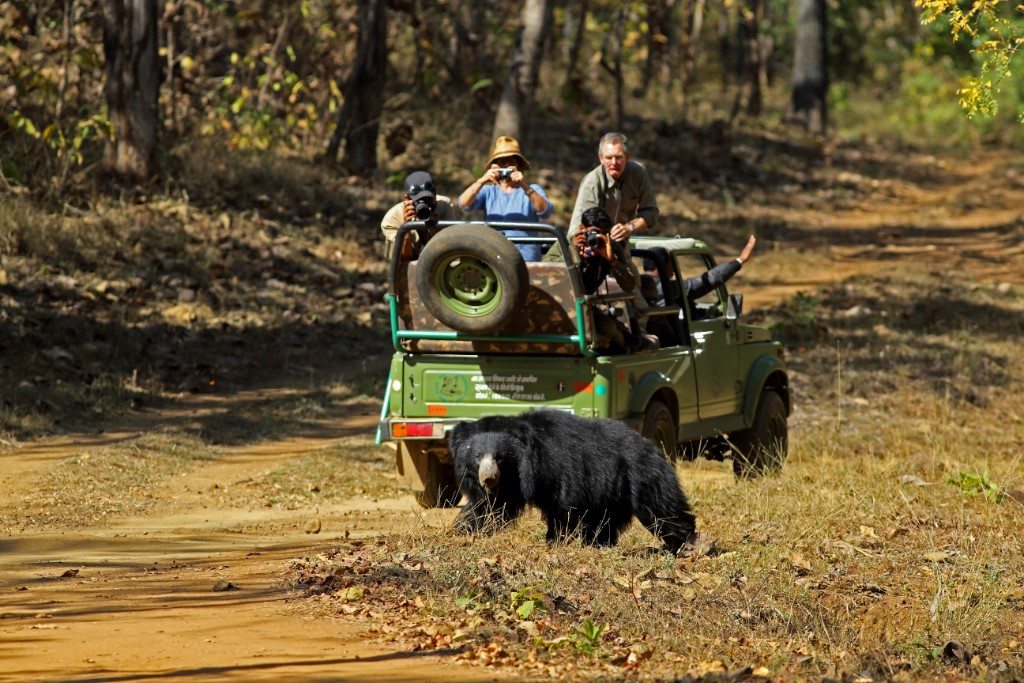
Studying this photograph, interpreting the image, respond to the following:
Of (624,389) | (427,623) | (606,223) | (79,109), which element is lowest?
(427,623)

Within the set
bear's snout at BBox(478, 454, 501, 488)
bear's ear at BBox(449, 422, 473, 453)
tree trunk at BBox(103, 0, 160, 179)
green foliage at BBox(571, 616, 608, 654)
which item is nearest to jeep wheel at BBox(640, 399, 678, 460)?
bear's ear at BBox(449, 422, 473, 453)

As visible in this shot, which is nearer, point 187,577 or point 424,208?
point 187,577

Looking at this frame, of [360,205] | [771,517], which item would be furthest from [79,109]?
[771,517]

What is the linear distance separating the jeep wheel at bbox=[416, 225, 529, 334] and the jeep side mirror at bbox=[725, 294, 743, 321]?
2.48 metres

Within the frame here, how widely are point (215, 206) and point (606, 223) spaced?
10.7 metres

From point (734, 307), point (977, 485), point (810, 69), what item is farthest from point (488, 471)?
point (810, 69)

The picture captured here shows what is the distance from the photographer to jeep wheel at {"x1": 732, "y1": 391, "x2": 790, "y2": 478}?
1113cm

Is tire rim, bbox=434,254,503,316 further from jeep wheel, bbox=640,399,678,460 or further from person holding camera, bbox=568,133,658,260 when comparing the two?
jeep wheel, bbox=640,399,678,460

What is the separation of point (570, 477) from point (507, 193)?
111 inches

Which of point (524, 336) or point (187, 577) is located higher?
point (524, 336)

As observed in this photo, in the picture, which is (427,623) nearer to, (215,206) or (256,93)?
(215,206)

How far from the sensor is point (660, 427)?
986 centimetres

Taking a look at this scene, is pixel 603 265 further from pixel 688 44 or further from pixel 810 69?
pixel 810 69

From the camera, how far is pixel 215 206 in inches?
753
